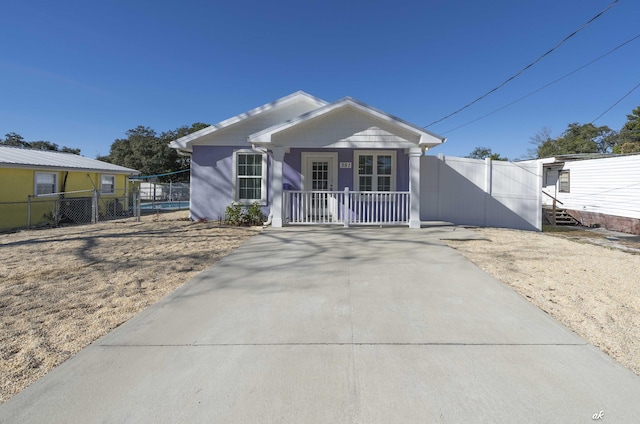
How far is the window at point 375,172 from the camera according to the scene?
10914mm

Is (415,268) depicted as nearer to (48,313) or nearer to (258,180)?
(48,313)

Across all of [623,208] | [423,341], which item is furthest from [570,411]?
[623,208]

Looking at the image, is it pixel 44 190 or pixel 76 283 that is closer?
pixel 76 283

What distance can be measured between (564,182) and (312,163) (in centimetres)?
1530

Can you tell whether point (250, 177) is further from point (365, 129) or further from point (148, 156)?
point (148, 156)

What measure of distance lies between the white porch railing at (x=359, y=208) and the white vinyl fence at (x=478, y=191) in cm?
157

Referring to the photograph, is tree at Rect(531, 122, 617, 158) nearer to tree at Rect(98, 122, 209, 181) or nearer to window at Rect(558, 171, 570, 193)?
window at Rect(558, 171, 570, 193)

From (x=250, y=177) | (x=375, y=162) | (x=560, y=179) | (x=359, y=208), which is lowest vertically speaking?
(x=359, y=208)

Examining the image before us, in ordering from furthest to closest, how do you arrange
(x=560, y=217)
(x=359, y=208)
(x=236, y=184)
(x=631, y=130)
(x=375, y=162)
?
1. (x=631, y=130)
2. (x=560, y=217)
3. (x=236, y=184)
4. (x=375, y=162)
5. (x=359, y=208)

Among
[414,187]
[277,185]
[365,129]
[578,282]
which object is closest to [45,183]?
[277,185]

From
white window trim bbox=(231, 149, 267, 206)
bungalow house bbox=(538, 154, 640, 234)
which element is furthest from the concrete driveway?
bungalow house bbox=(538, 154, 640, 234)

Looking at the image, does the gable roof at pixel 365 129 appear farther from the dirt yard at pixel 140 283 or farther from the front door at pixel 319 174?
the dirt yard at pixel 140 283

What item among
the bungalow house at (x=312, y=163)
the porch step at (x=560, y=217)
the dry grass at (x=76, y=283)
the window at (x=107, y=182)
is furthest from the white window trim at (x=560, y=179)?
the window at (x=107, y=182)

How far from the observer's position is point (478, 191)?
1148 centimetres
